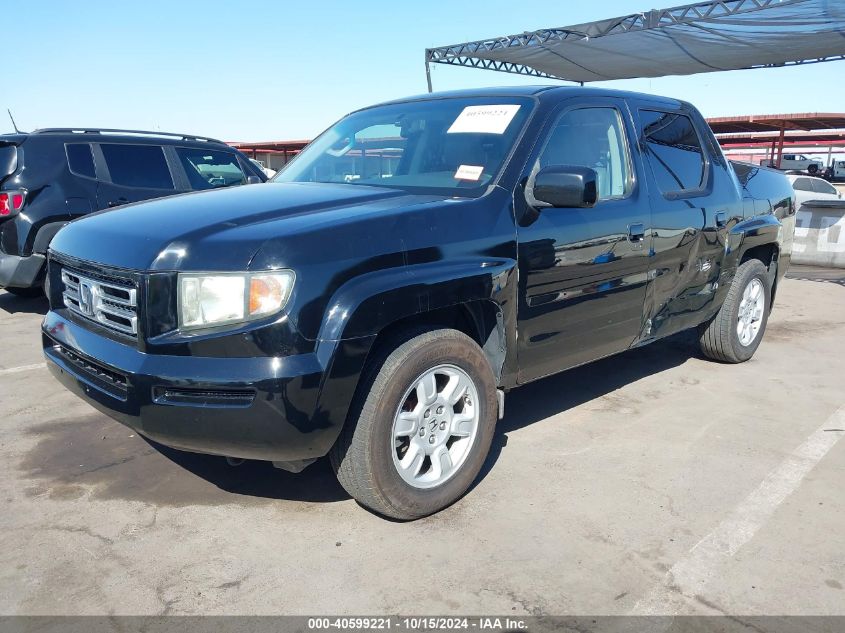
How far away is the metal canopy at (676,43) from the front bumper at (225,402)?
1147cm

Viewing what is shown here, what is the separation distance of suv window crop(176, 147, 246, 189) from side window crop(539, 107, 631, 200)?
5038 mm

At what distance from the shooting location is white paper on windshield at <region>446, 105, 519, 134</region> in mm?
3518

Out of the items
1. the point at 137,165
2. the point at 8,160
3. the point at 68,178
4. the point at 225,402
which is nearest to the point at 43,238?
the point at 68,178

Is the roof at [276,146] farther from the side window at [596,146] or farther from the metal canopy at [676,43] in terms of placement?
the side window at [596,146]

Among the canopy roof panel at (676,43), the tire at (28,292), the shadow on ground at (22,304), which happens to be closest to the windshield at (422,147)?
the shadow on ground at (22,304)

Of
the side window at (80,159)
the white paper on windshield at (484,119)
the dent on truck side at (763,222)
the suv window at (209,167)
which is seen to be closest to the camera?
the white paper on windshield at (484,119)

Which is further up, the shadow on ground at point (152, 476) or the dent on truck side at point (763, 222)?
the dent on truck side at point (763, 222)

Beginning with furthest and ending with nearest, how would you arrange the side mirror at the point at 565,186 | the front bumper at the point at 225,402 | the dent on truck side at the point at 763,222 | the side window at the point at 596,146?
1. the dent on truck side at the point at 763,222
2. the side window at the point at 596,146
3. the side mirror at the point at 565,186
4. the front bumper at the point at 225,402

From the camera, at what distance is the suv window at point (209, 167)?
776 cm

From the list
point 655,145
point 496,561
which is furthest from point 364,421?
point 655,145

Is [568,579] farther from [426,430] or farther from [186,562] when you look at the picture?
[186,562]

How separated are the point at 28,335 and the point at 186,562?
14.7ft

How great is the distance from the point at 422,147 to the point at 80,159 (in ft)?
15.6

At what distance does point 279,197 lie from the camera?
321 centimetres
